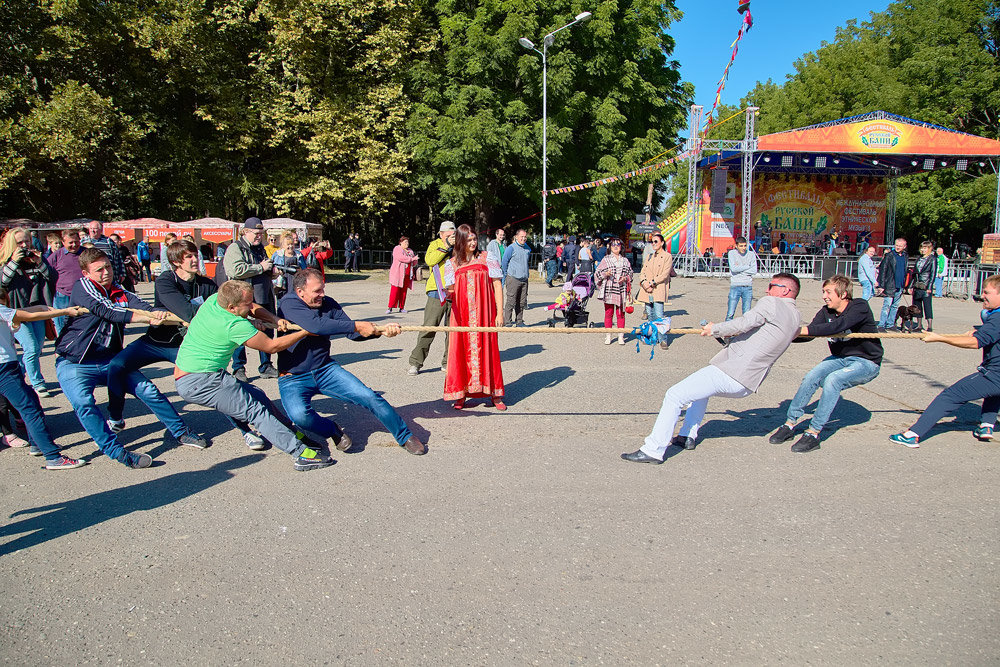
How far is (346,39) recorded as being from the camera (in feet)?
90.2

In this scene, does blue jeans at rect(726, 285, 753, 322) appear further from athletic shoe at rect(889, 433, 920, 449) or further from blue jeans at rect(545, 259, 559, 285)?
blue jeans at rect(545, 259, 559, 285)

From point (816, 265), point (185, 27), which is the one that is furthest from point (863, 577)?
point (185, 27)

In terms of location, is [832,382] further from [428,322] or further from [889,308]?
[889,308]

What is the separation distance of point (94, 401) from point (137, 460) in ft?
1.81

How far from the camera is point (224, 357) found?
16.5 ft

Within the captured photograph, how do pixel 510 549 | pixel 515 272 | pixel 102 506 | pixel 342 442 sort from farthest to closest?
pixel 515 272
pixel 342 442
pixel 102 506
pixel 510 549

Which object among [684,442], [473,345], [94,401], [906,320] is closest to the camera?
[94,401]

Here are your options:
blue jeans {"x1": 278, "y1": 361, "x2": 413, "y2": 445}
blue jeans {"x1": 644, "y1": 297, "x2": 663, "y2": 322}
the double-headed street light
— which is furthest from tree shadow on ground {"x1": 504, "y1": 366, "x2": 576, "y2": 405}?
the double-headed street light

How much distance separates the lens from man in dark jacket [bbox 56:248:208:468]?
5133mm

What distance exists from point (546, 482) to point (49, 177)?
2885 cm

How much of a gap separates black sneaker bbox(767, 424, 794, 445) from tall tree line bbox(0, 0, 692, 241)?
21154mm

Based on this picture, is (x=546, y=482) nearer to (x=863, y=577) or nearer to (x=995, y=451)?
(x=863, y=577)

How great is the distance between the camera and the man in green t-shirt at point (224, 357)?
494 centimetres

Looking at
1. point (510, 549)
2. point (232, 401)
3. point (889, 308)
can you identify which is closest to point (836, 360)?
point (510, 549)
